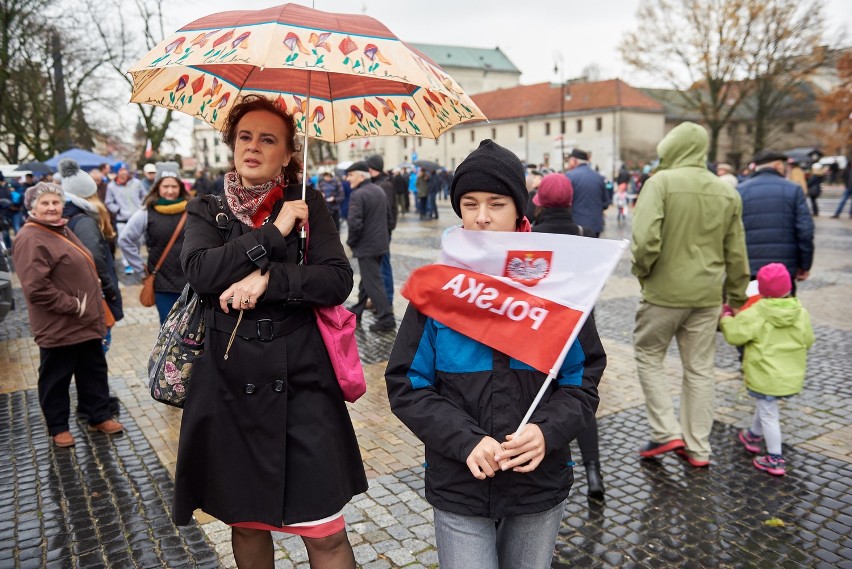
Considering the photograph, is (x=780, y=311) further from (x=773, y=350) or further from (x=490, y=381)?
(x=490, y=381)

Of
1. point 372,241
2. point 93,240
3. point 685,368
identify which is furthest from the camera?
point 372,241

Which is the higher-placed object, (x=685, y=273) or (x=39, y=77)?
(x=39, y=77)

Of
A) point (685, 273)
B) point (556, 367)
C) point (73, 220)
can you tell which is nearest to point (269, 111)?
point (556, 367)

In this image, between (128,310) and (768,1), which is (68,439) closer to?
(128,310)

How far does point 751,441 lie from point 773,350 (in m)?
0.73

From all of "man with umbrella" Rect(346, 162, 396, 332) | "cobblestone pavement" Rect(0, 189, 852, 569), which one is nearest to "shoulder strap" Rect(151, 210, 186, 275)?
"cobblestone pavement" Rect(0, 189, 852, 569)

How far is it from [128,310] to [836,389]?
8.55 meters

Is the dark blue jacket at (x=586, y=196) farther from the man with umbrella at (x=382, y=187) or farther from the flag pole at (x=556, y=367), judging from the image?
the flag pole at (x=556, y=367)

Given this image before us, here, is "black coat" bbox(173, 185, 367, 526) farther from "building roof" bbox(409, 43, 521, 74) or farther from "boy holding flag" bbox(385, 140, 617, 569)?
"building roof" bbox(409, 43, 521, 74)

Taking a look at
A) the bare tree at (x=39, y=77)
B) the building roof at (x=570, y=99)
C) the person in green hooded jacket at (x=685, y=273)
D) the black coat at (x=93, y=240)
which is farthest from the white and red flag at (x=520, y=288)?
the building roof at (x=570, y=99)

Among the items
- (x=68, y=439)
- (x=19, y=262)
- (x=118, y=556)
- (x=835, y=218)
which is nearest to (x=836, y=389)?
(x=118, y=556)

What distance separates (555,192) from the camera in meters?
4.50

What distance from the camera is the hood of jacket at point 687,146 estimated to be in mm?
4207

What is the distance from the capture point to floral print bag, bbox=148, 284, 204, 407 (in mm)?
2316
